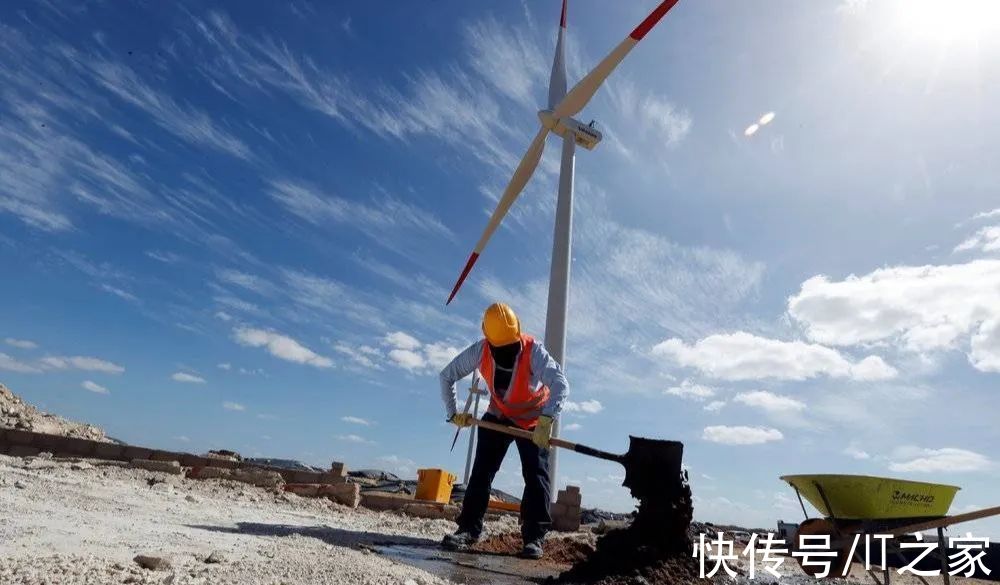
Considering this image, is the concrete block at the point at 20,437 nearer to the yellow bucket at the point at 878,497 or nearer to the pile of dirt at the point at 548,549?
the pile of dirt at the point at 548,549

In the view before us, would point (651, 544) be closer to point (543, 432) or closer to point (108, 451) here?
point (543, 432)

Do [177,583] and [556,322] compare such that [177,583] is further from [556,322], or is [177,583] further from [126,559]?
[556,322]

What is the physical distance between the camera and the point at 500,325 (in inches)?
197

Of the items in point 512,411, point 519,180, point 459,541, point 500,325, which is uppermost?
point 519,180

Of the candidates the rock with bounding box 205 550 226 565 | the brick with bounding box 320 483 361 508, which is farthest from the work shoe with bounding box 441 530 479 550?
the brick with bounding box 320 483 361 508

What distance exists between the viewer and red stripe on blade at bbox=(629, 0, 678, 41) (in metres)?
12.2

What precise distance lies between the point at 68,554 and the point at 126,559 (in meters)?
0.22

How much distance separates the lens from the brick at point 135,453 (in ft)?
34.3

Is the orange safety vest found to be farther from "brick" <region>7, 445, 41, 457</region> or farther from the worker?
"brick" <region>7, 445, 41, 457</region>

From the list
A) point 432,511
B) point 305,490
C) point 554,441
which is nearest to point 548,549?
point 554,441

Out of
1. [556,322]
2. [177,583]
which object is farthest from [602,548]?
[556,322]

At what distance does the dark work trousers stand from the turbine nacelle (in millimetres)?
11185

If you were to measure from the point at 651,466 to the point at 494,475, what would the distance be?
1.53 m

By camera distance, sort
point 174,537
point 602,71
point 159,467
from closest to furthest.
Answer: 1. point 174,537
2. point 159,467
3. point 602,71
